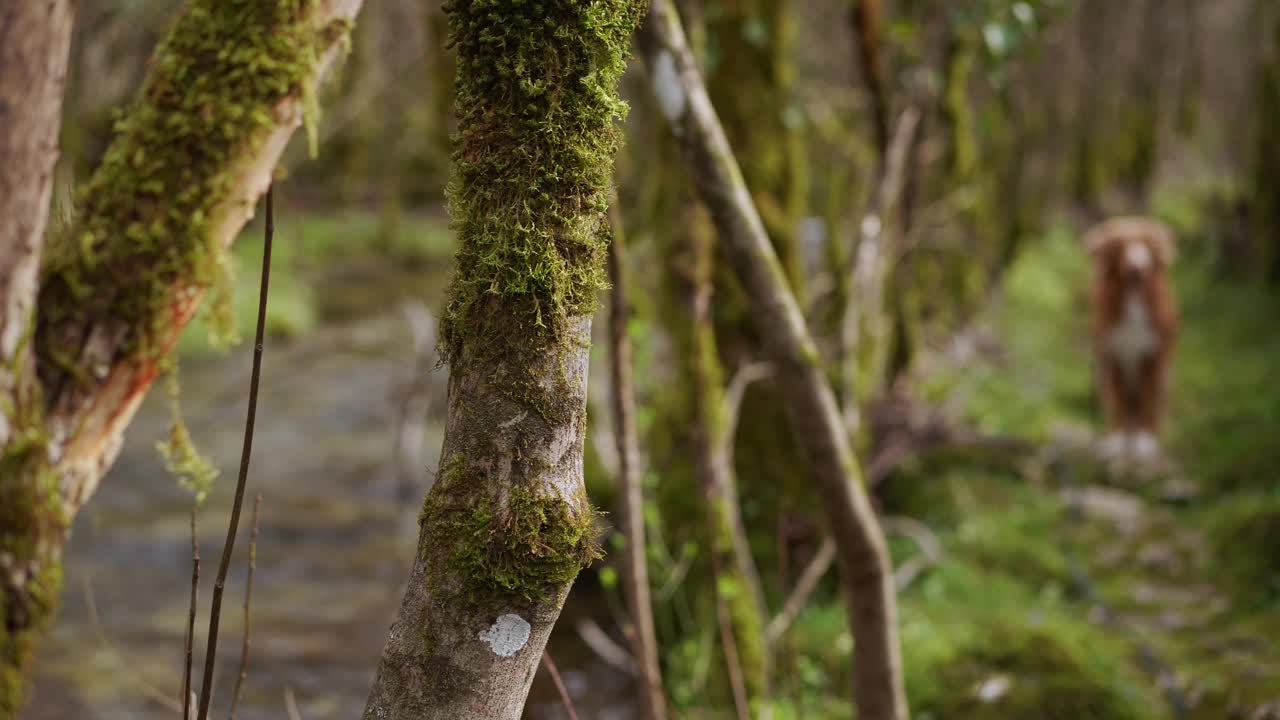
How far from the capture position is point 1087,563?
6852mm

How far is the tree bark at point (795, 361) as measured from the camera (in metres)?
2.79

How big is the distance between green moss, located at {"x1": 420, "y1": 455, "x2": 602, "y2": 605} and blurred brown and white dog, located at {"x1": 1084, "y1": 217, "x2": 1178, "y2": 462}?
26.0ft

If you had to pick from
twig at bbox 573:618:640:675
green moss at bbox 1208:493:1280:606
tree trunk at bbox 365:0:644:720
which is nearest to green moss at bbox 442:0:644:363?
tree trunk at bbox 365:0:644:720

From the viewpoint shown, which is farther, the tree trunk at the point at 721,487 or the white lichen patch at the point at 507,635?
the tree trunk at the point at 721,487

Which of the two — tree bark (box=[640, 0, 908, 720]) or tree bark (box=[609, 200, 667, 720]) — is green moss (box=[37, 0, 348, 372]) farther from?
tree bark (box=[609, 200, 667, 720])

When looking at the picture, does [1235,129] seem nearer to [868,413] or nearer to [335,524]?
[868,413]

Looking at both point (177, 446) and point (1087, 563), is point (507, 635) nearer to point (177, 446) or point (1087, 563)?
point (177, 446)

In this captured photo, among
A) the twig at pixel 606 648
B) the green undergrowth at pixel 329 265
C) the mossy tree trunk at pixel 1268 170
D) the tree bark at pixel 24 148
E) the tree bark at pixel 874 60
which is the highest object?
the green undergrowth at pixel 329 265

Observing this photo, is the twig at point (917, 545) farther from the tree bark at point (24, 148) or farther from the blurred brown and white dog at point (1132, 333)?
the tree bark at point (24, 148)

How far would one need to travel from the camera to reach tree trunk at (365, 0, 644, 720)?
157cm

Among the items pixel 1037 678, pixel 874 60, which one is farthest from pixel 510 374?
pixel 874 60

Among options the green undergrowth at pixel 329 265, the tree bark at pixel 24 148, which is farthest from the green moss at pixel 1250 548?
the green undergrowth at pixel 329 265

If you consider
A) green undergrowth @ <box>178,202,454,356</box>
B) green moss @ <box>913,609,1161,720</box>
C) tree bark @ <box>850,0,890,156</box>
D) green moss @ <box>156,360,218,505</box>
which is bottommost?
green moss @ <box>913,609,1161,720</box>

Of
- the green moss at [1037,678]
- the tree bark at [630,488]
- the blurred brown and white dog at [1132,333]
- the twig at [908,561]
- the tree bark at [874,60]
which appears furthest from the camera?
the blurred brown and white dog at [1132,333]
